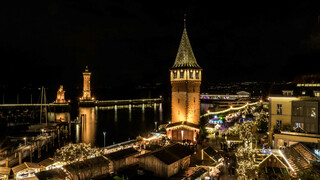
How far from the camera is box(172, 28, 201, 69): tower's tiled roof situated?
28.5m

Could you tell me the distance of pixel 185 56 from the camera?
94.6 feet

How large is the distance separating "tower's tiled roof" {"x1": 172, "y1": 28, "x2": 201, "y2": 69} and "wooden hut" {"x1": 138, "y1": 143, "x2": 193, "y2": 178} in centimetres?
1357

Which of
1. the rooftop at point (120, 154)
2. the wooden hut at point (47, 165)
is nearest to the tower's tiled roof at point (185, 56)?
the rooftop at point (120, 154)

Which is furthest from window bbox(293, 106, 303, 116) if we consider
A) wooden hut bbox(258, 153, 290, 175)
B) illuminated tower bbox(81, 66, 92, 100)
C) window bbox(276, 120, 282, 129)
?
illuminated tower bbox(81, 66, 92, 100)

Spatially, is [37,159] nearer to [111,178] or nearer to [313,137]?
[111,178]

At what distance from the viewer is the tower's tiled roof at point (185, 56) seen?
93.7ft

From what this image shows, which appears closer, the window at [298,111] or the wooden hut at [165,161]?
the wooden hut at [165,161]

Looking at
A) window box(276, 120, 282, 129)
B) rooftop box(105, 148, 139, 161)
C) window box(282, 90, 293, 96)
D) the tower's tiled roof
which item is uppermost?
the tower's tiled roof

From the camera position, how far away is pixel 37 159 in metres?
27.7

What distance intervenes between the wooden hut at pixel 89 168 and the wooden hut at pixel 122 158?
0.59 m

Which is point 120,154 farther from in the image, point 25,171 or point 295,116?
point 295,116

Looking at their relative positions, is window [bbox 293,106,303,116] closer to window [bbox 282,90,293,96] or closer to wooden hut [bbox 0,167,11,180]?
window [bbox 282,90,293,96]

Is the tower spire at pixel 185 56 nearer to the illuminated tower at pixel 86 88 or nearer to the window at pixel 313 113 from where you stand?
the window at pixel 313 113

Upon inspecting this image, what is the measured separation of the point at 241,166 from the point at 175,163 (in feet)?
15.7
